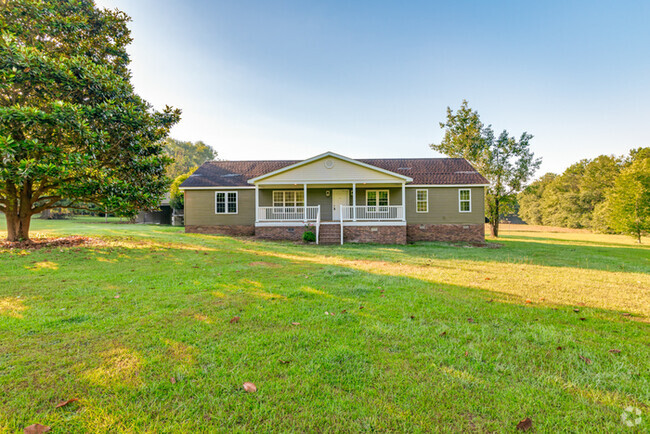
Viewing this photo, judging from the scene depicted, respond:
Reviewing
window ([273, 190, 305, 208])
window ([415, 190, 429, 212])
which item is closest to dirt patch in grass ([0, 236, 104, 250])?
window ([273, 190, 305, 208])

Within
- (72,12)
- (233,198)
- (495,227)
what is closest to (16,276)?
(72,12)

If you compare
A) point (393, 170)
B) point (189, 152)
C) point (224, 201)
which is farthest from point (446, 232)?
point (189, 152)

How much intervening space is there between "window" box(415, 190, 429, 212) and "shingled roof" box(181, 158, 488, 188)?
64 cm

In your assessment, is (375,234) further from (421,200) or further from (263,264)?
(263,264)

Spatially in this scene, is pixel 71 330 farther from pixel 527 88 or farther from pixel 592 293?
pixel 527 88

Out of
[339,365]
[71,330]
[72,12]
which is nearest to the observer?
[339,365]

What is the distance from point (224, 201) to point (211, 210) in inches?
41.1

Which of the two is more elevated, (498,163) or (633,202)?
(498,163)

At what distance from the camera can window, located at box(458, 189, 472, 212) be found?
17.1 metres

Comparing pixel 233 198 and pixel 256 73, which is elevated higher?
pixel 256 73

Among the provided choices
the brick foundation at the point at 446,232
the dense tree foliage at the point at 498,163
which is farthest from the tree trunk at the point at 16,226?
the dense tree foliage at the point at 498,163

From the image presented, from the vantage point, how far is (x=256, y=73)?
58.7 ft

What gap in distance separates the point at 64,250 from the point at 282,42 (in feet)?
51.6

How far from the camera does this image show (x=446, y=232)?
56.0 feet
